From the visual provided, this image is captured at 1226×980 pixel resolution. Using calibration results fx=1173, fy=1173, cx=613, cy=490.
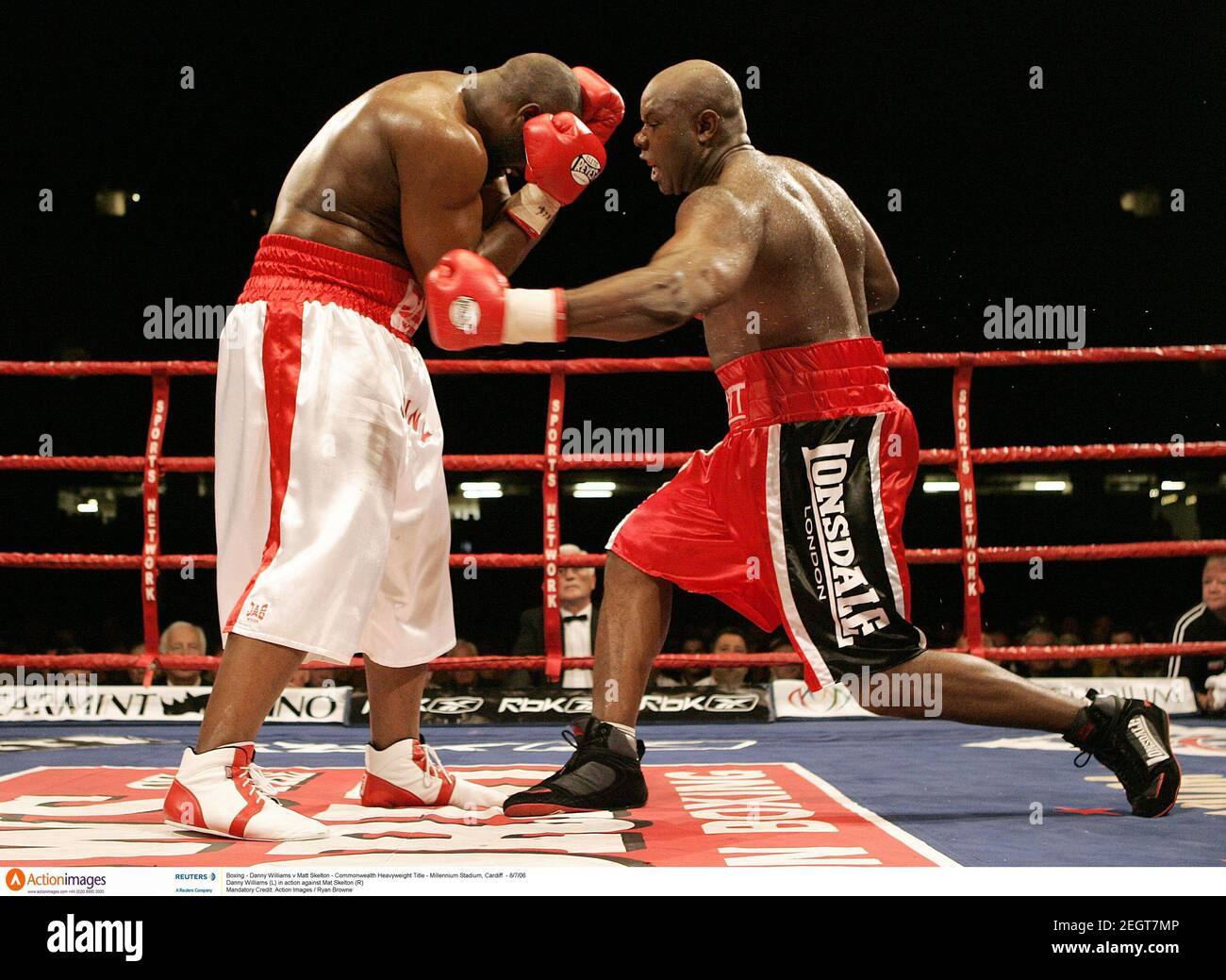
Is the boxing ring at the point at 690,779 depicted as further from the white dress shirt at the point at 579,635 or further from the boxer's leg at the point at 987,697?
the white dress shirt at the point at 579,635

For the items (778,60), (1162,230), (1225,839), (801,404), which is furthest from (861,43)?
(1225,839)

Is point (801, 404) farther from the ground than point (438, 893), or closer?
farther from the ground

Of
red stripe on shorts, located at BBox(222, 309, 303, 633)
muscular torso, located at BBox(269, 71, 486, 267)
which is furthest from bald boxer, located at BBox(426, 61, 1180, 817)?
red stripe on shorts, located at BBox(222, 309, 303, 633)

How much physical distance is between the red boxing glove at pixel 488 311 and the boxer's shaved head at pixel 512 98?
1.57 feet

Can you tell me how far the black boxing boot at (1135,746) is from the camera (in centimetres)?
183

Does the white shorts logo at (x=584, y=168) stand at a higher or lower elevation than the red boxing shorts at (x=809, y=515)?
higher

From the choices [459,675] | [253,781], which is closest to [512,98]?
[253,781]

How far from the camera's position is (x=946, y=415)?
891 cm

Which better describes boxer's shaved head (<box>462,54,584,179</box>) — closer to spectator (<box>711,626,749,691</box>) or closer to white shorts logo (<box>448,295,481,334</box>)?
white shorts logo (<box>448,295,481,334</box>)

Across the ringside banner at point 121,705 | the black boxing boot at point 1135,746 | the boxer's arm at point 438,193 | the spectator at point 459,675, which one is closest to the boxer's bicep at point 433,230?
the boxer's arm at point 438,193

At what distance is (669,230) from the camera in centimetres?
877
